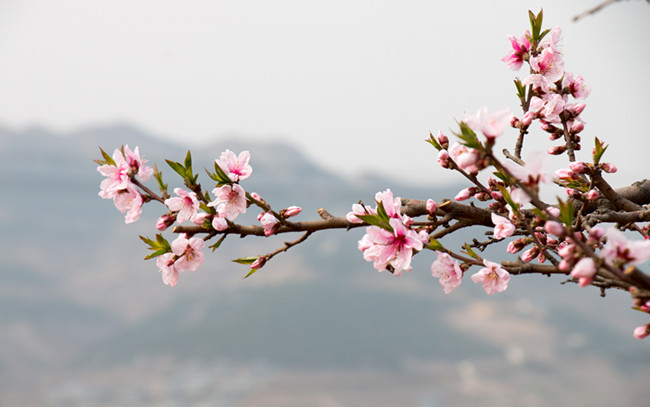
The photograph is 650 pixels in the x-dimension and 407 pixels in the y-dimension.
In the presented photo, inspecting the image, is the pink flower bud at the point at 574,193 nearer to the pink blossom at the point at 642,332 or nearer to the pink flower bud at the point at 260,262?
the pink blossom at the point at 642,332

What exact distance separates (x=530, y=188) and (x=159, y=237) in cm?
150

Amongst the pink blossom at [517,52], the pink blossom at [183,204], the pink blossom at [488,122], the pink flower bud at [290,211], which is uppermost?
the pink blossom at [517,52]

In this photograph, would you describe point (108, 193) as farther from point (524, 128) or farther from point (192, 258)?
point (524, 128)

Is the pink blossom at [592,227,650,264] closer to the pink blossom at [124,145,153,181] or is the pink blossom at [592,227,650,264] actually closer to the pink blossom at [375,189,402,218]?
the pink blossom at [375,189,402,218]

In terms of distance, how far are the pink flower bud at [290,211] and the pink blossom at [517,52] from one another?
4.56ft

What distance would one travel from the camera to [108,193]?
234cm

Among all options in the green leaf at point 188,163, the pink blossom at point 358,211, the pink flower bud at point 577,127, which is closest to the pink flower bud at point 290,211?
the pink blossom at point 358,211

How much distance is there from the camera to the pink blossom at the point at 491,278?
2.01 meters

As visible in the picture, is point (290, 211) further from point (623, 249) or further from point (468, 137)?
point (623, 249)

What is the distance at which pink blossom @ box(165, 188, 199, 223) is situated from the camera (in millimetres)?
2271

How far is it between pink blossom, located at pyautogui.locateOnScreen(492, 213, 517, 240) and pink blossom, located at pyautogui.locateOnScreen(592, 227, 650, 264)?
1.79ft

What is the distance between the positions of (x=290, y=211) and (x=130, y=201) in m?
0.71

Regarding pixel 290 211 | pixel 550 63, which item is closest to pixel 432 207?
pixel 290 211

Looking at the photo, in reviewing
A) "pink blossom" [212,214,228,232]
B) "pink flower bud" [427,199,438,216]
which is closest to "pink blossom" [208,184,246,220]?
"pink blossom" [212,214,228,232]
